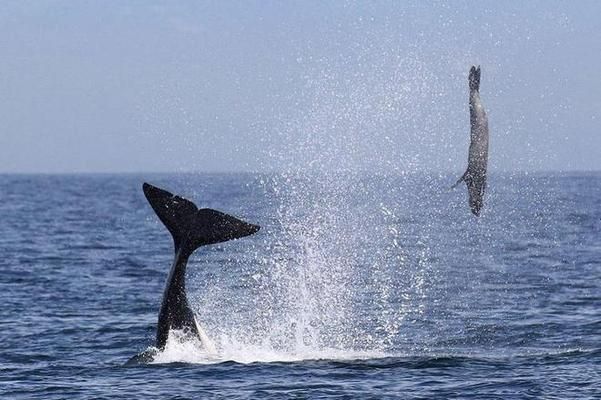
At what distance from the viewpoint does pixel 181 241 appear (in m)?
20.7

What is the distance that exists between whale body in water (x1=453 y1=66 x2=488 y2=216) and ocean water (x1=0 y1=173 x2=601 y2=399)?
2.61 meters

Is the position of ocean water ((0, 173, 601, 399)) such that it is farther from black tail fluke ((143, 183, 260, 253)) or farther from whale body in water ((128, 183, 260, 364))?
black tail fluke ((143, 183, 260, 253))

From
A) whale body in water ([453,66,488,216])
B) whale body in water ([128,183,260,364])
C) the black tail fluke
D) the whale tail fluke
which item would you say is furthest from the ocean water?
the whale tail fluke

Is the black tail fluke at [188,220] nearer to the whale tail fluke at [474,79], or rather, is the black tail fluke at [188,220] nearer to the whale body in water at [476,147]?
the whale body in water at [476,147]

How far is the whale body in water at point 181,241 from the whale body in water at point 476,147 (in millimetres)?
3751

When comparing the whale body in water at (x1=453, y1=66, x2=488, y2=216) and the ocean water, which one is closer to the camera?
the ocean water

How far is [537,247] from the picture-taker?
4594 cm

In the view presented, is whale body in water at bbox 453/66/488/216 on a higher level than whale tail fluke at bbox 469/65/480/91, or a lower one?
lower

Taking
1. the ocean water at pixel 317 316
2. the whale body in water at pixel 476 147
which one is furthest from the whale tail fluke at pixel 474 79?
the ocean water at pixel 317 316

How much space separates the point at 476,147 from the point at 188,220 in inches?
181

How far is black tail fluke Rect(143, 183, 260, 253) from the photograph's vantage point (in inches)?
797

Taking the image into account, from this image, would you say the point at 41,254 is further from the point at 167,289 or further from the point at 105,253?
the point at 167,289

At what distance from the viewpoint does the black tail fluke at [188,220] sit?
66.4ft

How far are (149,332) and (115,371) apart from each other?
15.8 feet
